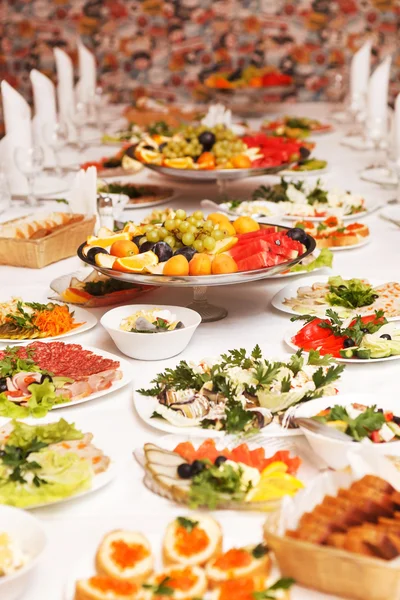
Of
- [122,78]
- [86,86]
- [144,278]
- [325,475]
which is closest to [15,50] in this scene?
[122,78]

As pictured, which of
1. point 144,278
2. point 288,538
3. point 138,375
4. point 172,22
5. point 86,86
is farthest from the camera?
point 172,22

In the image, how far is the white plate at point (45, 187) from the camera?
3889 millimetres

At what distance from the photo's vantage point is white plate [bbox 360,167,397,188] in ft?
13.3

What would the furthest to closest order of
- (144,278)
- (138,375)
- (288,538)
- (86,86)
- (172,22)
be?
(172,22) < (86,86) < (144,278) < (138,375) < (288,538)

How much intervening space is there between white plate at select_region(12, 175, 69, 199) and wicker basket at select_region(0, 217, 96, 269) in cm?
93

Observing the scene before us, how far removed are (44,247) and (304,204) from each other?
1143 mm

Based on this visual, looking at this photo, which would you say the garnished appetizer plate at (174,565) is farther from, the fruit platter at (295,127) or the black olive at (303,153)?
the fruit platter at (295,127)

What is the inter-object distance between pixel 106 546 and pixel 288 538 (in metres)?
0.27

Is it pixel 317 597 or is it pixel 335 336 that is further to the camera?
pixel 335 336

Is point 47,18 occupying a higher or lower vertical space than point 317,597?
higher

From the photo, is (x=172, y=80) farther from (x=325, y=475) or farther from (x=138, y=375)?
(x=325, y=475)

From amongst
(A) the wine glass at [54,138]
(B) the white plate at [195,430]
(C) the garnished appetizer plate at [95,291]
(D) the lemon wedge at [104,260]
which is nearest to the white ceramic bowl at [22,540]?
(B) the white plate at [195,430]

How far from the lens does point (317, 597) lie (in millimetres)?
1273

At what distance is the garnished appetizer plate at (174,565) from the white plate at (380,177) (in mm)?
2889
